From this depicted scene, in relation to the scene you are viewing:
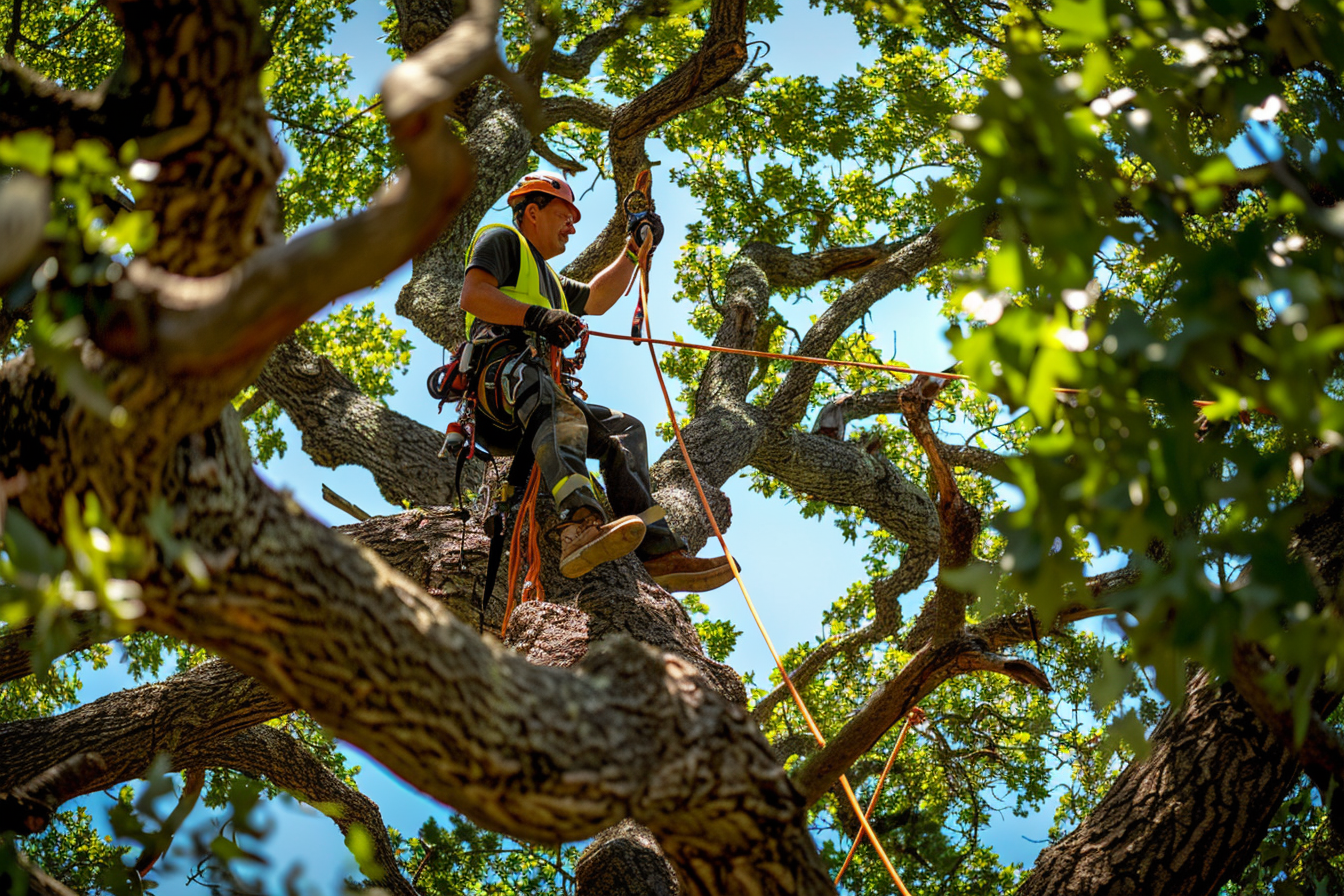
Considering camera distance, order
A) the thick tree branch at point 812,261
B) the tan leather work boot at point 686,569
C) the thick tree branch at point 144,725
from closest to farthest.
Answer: the thick tree branch at point 144,725 < the tan leather work boot at point 686,569 < the thick tree branch at point 812,261

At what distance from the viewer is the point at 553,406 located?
13.1 ft

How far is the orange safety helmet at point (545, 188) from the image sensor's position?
4598 mm

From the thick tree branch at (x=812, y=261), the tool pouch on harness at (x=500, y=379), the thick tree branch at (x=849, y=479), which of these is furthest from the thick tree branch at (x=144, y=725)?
the thick tree branch at (x=812, y=261)

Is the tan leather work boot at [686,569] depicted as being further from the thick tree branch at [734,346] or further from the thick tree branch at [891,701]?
the thick tree branch at [734,346]

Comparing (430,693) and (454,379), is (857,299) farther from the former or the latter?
(430,693)

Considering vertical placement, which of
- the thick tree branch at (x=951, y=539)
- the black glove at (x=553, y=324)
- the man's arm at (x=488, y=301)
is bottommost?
the thick tree branch at (x=951, y=539)

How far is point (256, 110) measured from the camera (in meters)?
1.52

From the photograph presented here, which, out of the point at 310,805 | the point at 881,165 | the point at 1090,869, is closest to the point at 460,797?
the point at 310,805

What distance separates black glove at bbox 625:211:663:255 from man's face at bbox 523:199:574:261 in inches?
11.4

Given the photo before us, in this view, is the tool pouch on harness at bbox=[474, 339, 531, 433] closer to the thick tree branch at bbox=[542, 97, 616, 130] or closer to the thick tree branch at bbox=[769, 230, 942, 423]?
the thick tree branch at bbox=[769, 230, 942, 423]


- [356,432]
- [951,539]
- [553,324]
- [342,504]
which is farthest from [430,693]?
[342,504]

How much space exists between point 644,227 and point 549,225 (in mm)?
444

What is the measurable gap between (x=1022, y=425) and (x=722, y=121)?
6.34 metres

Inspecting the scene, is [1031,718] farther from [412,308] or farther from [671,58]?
[671,58]
